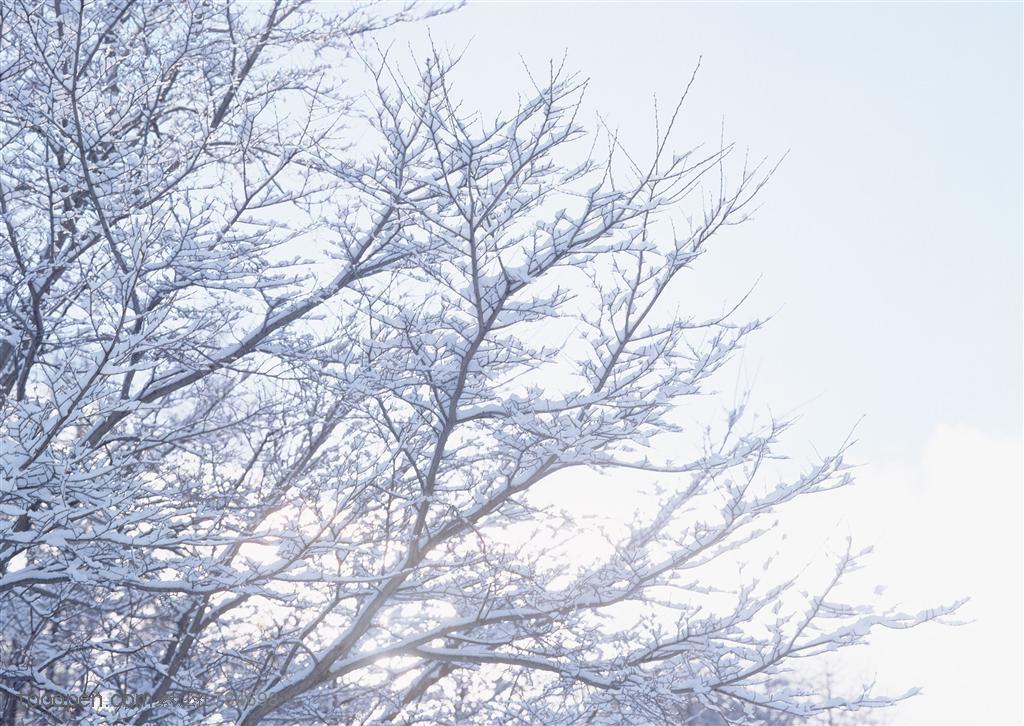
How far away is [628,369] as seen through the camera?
4270 millimetres

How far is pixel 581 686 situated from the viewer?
15.1ft

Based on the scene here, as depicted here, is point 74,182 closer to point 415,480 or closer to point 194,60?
point 194,60

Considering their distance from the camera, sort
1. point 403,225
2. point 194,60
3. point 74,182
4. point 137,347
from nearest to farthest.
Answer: point 137,347, point 74,182, point 403,225, point 194,60

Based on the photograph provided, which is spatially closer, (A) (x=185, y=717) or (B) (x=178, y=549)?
(B) (x=178, y=549)

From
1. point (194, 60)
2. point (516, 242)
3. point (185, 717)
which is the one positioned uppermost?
point (194, 60)

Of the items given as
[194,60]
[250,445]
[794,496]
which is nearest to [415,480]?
[794,496]

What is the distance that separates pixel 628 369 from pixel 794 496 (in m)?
1.17

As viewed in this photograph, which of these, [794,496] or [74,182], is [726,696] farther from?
[74,182]

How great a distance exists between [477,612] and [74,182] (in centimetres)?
317

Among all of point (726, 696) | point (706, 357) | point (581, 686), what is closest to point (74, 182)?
point (706, 357)

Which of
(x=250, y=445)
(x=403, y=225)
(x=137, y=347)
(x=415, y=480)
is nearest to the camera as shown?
(x=137, y=347)

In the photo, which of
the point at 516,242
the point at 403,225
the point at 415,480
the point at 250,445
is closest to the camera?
the point at 516,242

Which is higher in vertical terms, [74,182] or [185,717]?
[74,182]

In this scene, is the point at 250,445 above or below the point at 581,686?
above
